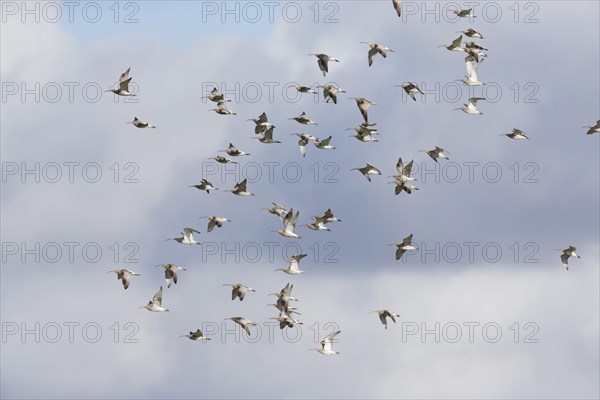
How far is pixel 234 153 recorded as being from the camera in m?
113

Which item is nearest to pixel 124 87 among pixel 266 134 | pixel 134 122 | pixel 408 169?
pixel 134 122

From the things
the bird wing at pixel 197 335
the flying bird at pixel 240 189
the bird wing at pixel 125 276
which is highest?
the flying bird at pixel 240 189

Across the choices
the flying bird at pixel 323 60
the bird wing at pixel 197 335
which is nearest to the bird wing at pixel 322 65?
the flying bird at pixel 323 60

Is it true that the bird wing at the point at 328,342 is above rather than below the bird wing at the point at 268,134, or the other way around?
below

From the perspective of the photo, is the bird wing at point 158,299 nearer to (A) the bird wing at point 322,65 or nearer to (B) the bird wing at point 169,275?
(B) the bird wing at point 169,275

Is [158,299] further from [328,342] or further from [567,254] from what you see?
[567,254]

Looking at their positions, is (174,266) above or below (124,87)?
below

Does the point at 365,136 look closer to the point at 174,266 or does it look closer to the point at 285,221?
the point at 285,221

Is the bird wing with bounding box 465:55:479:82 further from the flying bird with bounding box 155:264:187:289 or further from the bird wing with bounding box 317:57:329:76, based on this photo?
the flying bird with bounding box 155:264:187:289

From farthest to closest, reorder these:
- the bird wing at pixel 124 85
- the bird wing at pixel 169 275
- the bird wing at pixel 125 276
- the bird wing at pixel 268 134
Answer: the bird wing at pixel 124 85 → the bird wing at pixel 268 134 → the bird wing at pixel 169 275 → the bird wing at pixel 125 276

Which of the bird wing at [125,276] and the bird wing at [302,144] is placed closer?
the bird wing at [125,276]

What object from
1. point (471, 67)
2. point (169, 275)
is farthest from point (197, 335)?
point (471, 67)

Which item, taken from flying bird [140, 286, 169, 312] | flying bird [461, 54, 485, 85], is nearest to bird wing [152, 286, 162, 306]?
flying bird [140, 286, 169, 312]

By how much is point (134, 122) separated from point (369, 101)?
49.0 ft
